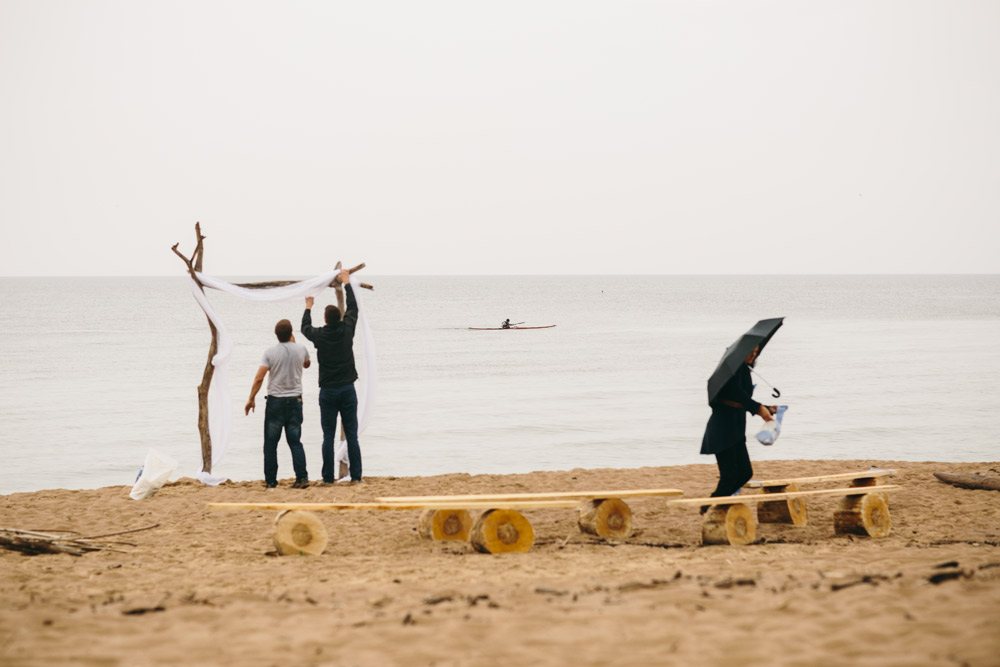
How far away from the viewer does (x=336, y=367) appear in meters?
9.70

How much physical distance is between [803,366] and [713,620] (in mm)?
27923

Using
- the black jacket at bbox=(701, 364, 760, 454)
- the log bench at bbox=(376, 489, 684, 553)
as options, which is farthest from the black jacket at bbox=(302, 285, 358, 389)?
the black jacket at bbox=(701, 364, 760, 454)

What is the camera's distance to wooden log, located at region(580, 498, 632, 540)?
296 inches

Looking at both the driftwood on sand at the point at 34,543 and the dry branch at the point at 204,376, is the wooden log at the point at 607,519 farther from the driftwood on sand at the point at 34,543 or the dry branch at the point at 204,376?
the dry branch at the point at 204,376

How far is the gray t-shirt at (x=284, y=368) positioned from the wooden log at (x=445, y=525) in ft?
9.42

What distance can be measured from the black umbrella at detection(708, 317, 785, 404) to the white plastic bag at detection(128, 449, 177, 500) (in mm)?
6091

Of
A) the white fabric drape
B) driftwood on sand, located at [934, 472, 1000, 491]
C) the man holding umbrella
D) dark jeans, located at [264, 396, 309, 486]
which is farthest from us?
the white fabric drape

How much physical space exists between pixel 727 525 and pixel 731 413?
0.92m

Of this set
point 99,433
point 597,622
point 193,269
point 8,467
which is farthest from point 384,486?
point 99,433

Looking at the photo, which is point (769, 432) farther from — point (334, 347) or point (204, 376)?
point (204, 376)

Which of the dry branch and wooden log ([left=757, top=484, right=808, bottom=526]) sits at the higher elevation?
the dry branch

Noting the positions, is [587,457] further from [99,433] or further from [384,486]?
[99,433]

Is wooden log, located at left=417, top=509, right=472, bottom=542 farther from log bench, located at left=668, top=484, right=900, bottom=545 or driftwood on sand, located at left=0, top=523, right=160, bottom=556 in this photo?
driftwood on sand, located at left=0, top=523, right=160, bottom=556

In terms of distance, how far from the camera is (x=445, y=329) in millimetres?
57188
